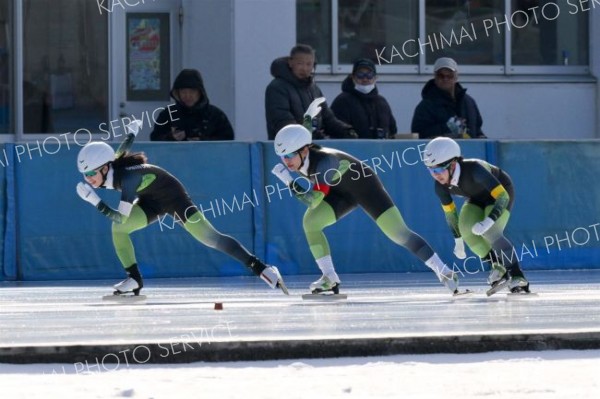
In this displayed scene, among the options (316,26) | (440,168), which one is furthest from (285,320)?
(316,26)

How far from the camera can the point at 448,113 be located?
16219mm

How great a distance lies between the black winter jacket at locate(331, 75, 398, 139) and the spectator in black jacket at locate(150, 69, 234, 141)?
134cm

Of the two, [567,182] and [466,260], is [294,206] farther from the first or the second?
[567,182]

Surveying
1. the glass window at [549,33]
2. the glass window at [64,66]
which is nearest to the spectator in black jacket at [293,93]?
the glass window at [64,66]

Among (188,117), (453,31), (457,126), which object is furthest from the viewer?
(453,31)

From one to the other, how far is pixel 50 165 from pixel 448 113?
443 cm

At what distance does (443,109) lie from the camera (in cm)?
1622

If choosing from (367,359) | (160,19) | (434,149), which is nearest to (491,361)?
(367,359)

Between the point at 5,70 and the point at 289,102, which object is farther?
the point at 5,70

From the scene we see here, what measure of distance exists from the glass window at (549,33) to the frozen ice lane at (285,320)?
20.0 ft

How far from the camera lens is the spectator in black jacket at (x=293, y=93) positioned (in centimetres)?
1513

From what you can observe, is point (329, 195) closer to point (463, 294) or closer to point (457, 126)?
point (463, 294)

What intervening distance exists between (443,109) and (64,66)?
5.16 m

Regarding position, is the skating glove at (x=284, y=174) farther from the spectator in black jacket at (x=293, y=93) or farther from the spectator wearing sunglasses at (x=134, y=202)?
the spectator in black jacket at (x=293, y=93)
